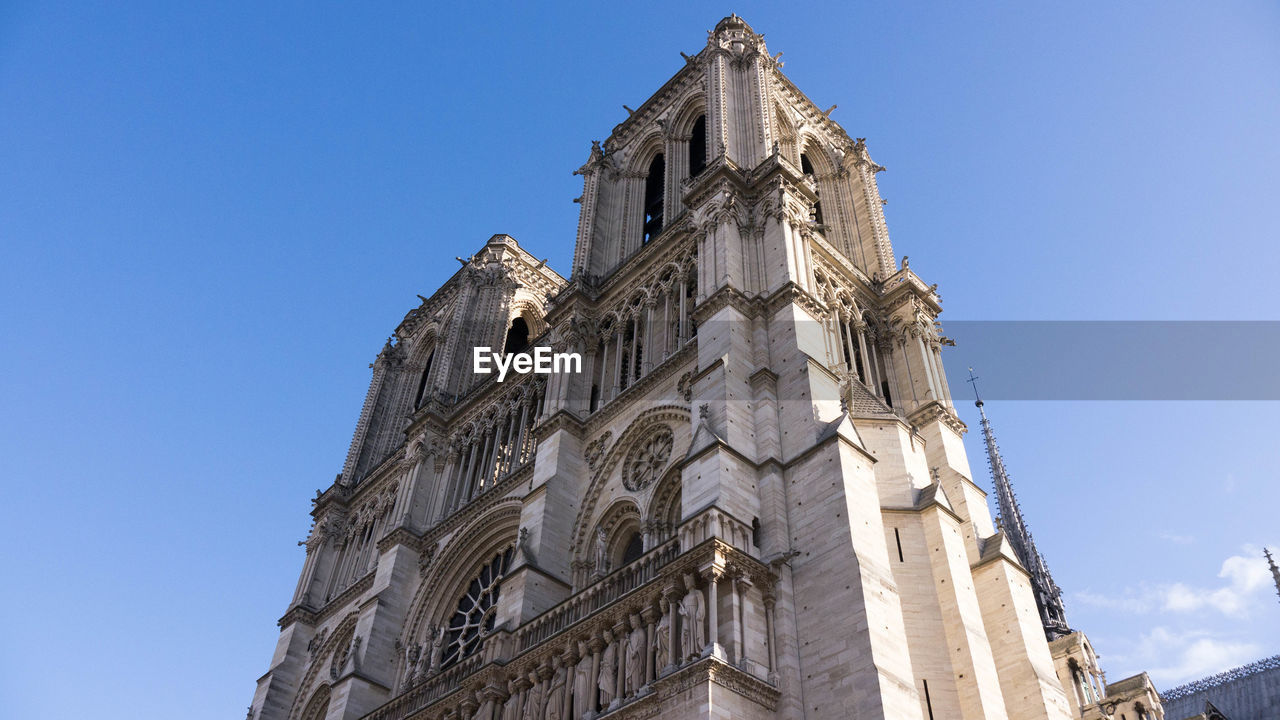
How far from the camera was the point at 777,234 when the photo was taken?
75.3 ft

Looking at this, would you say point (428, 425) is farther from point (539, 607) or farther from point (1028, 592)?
point (1028, 592)

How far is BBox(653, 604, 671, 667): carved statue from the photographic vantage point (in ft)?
→ 51.0

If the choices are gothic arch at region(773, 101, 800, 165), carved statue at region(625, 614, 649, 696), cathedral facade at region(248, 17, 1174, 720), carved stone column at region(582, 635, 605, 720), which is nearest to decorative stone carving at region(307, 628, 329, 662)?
cathedral facade at region(248, 17, 1174, 720)

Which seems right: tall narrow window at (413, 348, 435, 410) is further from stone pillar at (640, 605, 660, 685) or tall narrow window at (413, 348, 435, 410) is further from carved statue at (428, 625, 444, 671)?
stone pillar at (640, 605, 660, 685)

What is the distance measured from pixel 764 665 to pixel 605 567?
6517 millimetres

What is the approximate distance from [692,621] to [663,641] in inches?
27.9

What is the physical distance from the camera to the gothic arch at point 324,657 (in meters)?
29.7

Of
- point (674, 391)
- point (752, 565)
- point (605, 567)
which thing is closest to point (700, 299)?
point (674, 391)

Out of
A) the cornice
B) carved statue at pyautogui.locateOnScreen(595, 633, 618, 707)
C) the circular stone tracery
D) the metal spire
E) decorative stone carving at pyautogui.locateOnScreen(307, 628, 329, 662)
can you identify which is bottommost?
carved statue at pyautogui.locateOnScreen(595, 633, 618, 707)

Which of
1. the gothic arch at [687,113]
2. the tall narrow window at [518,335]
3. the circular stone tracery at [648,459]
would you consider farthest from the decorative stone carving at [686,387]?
the tall narrow window at [518,335]

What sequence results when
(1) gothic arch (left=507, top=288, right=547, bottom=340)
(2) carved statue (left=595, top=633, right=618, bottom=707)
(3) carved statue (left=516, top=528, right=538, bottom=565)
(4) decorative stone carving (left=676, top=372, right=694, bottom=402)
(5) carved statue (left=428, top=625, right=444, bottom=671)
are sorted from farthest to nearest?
(1) gothic arch (left=507, top=288, right=547, bottom=340) → (5) carved statue (left=428, top=625, right=444, bottom=671) → (4) decorative stone carving (left=676, top=372, right=694, bottom=402) → (3) carved statue (left=516, top=528, right=538, bottom=565) → (2) carved statue (left=595, top=633, right=618, bottom=707)

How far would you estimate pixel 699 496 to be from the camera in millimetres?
17438

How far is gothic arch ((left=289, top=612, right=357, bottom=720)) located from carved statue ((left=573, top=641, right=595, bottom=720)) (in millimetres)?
14683

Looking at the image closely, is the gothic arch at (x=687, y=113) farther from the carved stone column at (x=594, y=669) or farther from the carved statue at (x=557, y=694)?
the carved statue at (x=557, y=694)
